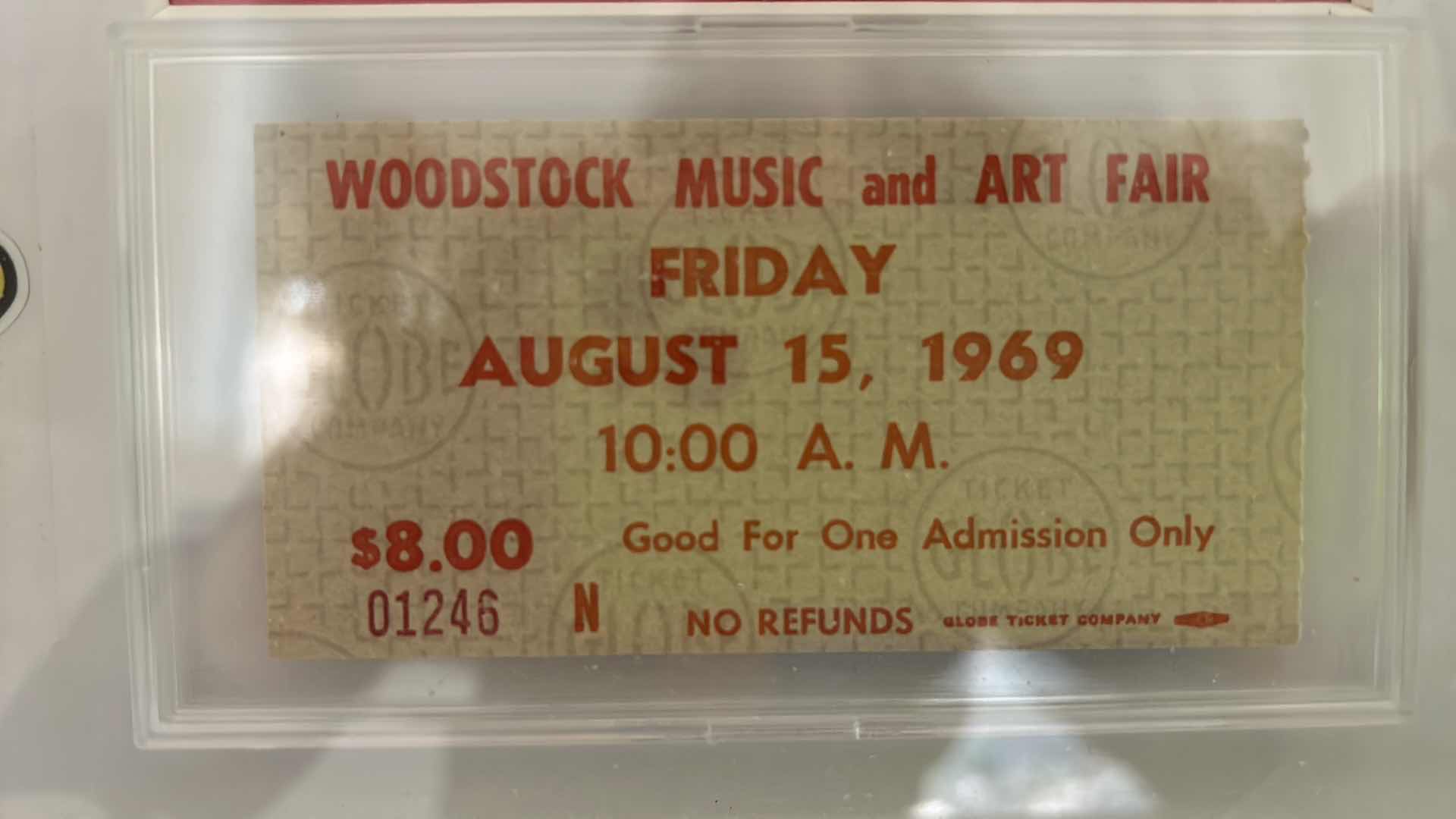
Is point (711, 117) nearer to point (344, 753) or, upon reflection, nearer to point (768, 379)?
point (768, 379)

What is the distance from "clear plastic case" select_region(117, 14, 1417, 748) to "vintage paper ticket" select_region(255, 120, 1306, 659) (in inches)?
0.6

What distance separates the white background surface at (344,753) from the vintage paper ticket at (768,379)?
0.21ft

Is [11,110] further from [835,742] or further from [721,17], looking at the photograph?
[835,742]

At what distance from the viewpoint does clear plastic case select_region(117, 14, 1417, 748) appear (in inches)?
19.2

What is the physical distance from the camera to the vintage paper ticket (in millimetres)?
488

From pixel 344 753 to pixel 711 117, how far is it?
379mm

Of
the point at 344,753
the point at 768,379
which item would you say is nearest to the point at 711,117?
the point at 768,379

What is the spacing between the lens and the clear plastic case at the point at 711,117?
49 cm

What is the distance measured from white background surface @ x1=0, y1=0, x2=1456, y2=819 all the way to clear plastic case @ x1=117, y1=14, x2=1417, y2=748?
0.01 metres

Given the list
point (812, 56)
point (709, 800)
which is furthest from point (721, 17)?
point (709, 800)

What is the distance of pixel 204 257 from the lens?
492 mm

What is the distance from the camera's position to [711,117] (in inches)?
19.4

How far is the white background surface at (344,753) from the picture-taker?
0.49m

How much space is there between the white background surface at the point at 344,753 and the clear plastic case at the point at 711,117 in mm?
12
